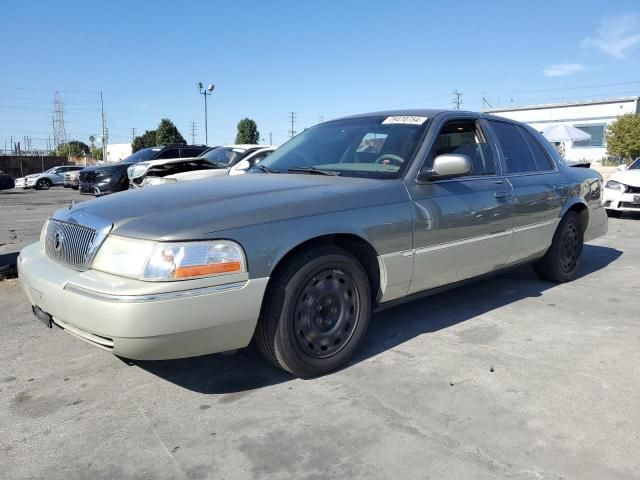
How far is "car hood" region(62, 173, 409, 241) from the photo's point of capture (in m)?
2.83

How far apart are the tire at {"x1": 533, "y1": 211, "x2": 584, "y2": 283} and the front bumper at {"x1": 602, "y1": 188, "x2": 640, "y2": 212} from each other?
547 centimetres

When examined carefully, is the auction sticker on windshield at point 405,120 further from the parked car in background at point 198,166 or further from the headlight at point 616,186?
the headlight at point 616,186

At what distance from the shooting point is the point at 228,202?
122 inches

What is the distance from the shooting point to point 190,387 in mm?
3215

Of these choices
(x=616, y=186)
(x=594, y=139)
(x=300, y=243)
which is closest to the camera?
(x=300, y=243)

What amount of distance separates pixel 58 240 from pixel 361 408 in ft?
6.68

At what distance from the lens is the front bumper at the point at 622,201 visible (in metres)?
10.4

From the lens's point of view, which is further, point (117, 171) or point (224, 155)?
point (117, 171)

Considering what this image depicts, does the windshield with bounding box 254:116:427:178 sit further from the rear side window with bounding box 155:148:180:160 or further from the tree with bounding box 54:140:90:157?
the tree with bounding box 54:140:90:157

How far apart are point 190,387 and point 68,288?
A: 0.91 metres

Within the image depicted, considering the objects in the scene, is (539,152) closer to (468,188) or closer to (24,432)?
(468,188)

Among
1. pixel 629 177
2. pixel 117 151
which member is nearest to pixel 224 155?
pixel 629 177

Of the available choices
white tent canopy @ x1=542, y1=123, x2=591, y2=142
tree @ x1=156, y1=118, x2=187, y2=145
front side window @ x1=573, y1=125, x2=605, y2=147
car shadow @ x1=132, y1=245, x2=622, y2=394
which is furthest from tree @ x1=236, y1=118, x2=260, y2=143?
car shadow @ x1=132, y1=245, x2=622, y2=394

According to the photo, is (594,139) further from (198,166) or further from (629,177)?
(198,166)
